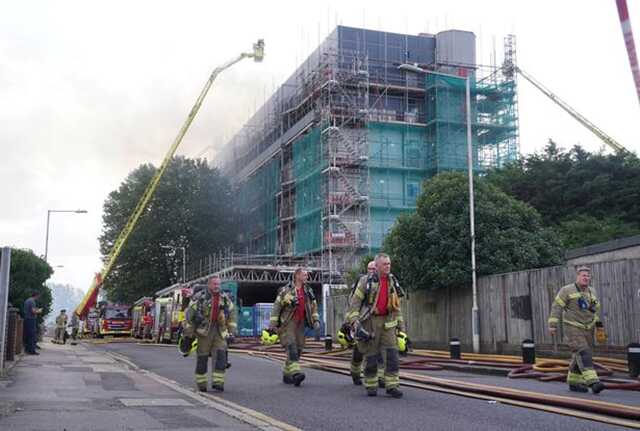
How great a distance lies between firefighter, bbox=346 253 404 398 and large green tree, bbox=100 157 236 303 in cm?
5573

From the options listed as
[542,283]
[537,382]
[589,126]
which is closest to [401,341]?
[537,382]

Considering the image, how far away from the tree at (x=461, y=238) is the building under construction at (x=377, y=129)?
23.5m

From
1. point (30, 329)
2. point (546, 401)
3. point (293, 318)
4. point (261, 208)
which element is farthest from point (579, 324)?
point (261, 208)

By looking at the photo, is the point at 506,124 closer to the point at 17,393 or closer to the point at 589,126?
the point at 589,126

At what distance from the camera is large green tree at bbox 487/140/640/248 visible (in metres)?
43.6

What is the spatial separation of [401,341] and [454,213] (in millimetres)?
15700

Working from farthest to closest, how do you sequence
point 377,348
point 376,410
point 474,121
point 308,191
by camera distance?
1. point 308,191
2. point 474,121
3. point 377,348
4. point 376,410

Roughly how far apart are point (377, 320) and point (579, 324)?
3.06 m

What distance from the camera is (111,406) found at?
29.9 ft

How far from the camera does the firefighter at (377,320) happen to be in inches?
413

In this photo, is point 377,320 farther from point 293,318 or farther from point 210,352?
point 210,352

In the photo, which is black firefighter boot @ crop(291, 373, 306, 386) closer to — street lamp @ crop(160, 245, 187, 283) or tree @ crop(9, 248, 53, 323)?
tree @ crop(9, 248, 53, 323)

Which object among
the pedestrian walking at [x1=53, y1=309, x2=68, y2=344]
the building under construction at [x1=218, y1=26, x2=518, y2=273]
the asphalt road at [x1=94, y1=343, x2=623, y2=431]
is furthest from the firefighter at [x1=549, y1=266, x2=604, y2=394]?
the building under construction at [x1=218, y1=26, x2=518, y2=273]

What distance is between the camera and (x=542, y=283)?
69.1 ft
